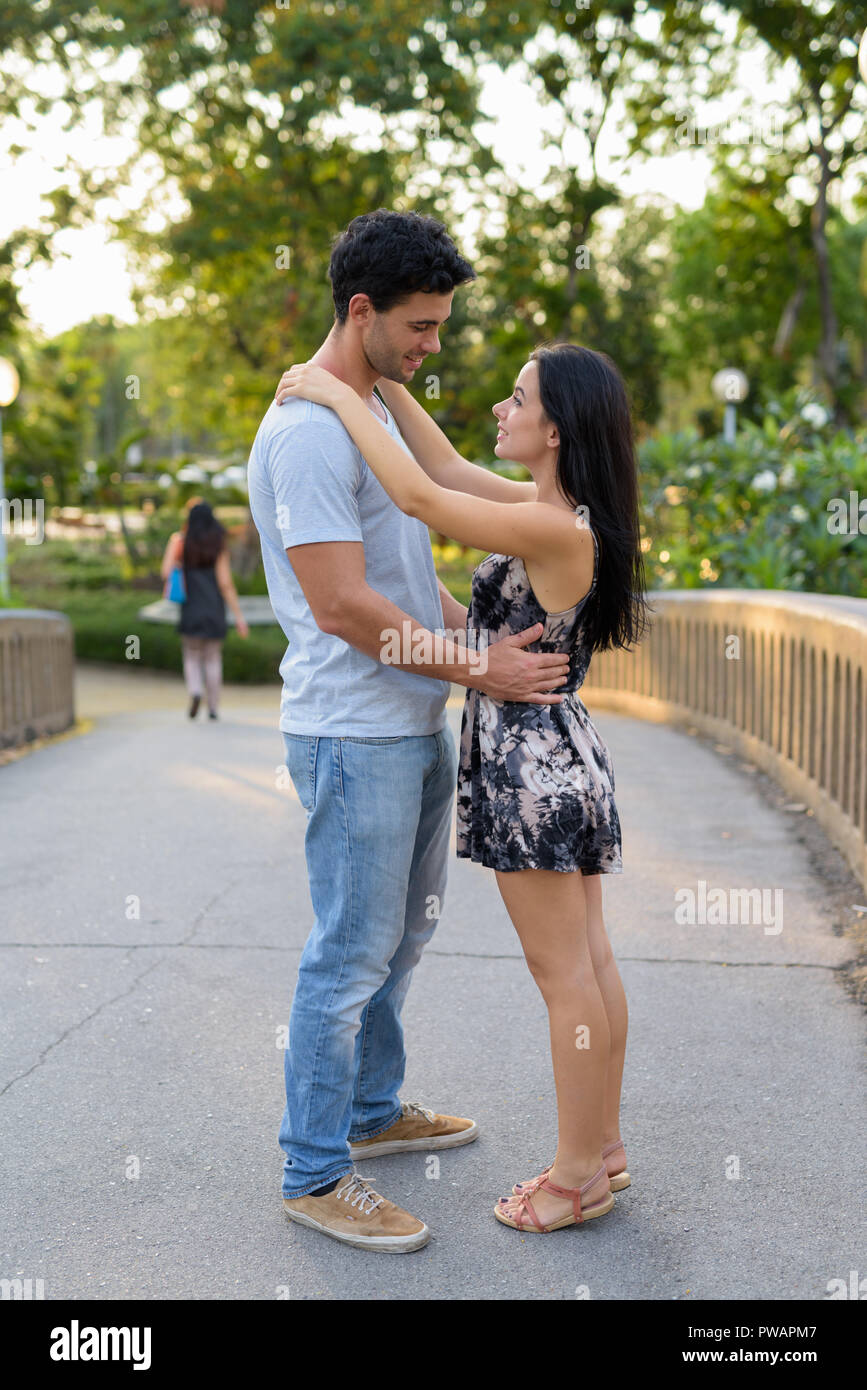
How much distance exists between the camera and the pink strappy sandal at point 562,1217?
3.00 meters

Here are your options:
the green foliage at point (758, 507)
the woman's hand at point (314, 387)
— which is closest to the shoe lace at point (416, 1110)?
the woman's hand at point (314, 387)

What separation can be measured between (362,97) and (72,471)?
1881cm

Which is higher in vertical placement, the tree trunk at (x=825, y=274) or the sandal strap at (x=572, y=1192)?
the tree trunk at (x=825, y=274)

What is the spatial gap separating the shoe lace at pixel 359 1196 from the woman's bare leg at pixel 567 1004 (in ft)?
1.14

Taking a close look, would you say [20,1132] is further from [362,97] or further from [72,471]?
[72,471]

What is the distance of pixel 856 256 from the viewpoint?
4644 centimetres

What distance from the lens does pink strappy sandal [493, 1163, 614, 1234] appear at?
3002mm

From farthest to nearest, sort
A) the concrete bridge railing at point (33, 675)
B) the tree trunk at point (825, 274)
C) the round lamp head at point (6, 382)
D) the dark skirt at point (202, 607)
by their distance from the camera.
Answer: the tree trunk at point (825, 274) < the round lamp head at point (6, 382) < the dark skirt at point (202, 607) < the concrete bridge railing at point (33, 675)

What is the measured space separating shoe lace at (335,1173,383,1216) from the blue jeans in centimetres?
3

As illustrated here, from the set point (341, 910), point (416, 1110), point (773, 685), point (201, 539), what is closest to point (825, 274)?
point (201, 539)

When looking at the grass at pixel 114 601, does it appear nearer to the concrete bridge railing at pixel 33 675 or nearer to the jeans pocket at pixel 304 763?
the concrete bridge railing at pixel 33 675

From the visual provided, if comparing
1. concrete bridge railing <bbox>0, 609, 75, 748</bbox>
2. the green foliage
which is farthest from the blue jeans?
the green foliage

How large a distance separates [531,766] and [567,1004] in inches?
20.1
